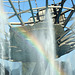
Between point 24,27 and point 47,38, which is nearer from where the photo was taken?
point 24,27

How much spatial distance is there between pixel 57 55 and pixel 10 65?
7.67 metres

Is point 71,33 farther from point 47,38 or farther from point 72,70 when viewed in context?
point 72,70

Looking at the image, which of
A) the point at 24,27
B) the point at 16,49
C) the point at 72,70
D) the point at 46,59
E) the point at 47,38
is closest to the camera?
the point at 24,27

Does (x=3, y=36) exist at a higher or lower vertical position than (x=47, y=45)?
higher

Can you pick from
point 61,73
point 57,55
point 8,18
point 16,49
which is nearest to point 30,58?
point 16,49

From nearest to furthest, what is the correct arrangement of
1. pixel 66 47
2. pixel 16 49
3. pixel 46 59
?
pixel 46 59
pixel 16 49
pixel 66 47

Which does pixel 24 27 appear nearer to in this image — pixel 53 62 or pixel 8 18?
pixel 8 18

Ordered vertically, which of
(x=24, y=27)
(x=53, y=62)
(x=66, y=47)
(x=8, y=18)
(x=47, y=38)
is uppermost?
(x=8, y=18)

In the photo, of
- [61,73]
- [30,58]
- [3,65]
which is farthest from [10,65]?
[61,73]

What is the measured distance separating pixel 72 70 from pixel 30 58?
606 centimetres

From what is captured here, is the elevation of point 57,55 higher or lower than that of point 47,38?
lower

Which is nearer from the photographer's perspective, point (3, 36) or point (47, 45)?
point (3, 36)

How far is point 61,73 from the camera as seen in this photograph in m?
15.9

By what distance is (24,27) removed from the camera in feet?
35.8
